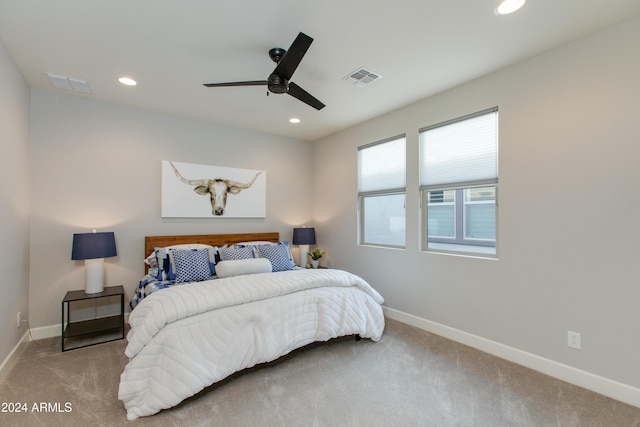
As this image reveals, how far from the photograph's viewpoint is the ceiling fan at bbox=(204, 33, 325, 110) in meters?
1.87

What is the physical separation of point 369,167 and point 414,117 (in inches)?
36.2

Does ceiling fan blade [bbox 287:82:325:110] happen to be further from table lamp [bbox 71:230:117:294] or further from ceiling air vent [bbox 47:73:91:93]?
table lamp [bbox 71:230:117:294]

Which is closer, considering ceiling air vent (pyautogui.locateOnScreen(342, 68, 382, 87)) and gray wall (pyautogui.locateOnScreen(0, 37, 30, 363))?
gray wall (pyautogui.locateOnScreen(0, 37, 30, 363))

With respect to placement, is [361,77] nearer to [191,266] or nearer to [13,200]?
[191,266]

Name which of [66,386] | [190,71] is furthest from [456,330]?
[190,71]

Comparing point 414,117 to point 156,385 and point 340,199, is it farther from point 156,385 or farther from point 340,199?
point 156,385

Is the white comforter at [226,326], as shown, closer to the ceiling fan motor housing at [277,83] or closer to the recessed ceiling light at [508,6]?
the ceiling fan motor housing at [277,83]

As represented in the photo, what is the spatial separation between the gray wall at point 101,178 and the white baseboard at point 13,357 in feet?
0.69

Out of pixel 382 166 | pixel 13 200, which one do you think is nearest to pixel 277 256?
pixel 382 166

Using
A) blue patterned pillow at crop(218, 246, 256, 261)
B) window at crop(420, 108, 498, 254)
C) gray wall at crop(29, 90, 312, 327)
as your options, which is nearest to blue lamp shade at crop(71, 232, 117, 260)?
gray wall at crop(29, 90, 312, 327)

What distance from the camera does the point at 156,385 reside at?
6.26ft

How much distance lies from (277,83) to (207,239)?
257 centimetres

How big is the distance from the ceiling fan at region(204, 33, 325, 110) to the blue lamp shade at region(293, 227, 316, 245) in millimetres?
2367

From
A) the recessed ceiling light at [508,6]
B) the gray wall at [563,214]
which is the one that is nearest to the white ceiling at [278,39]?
the recessed ceiling light at [508,6]
